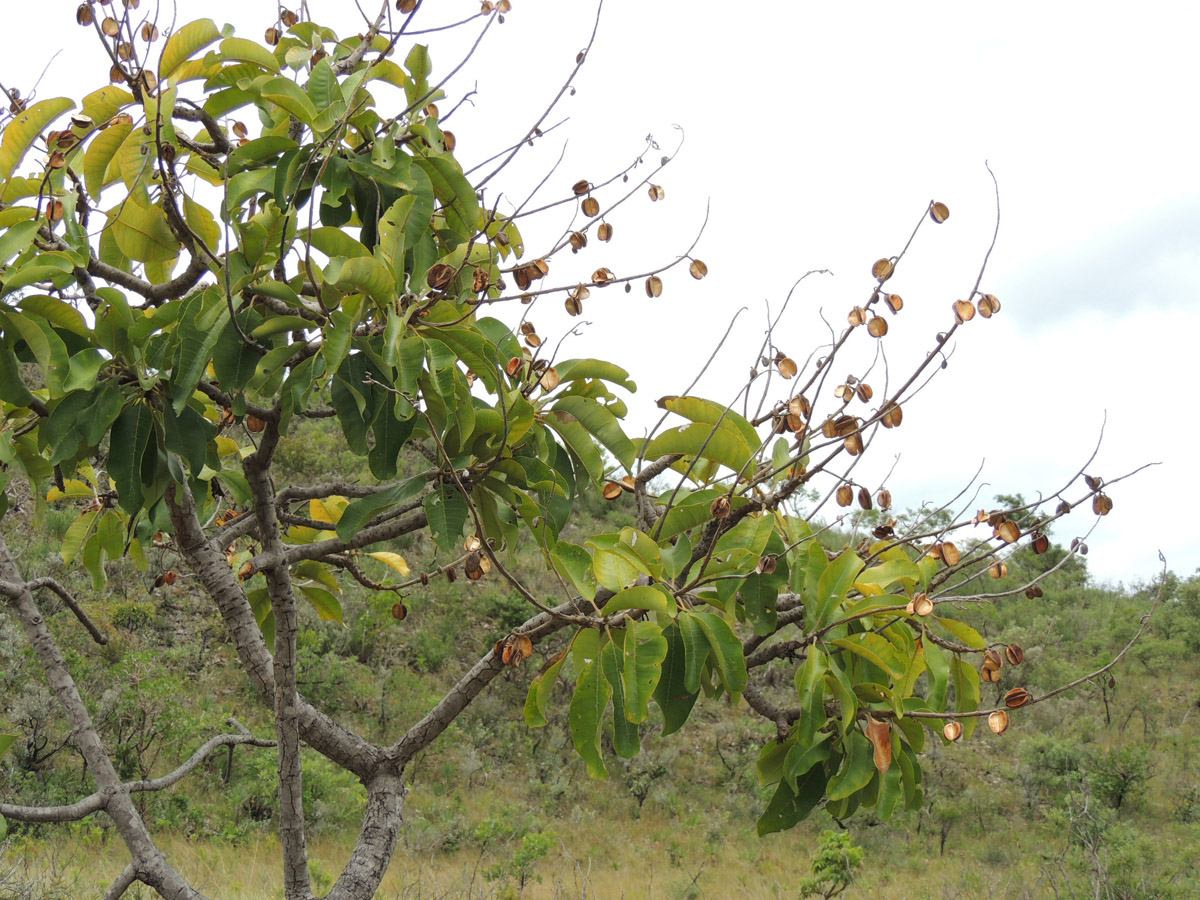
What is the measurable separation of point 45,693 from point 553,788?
5.08 m

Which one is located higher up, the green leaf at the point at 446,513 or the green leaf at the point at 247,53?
the green leaf at the point at 247,53

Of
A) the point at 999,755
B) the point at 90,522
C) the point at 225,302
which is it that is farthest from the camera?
the point at 999,755

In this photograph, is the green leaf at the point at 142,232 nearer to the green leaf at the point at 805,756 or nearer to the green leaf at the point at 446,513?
the green leaf at the point at 446,513

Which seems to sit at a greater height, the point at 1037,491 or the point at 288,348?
the point at 288,348

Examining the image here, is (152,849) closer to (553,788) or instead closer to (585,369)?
(585,369)

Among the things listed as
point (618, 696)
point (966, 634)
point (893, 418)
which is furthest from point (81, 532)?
point (966, 634)

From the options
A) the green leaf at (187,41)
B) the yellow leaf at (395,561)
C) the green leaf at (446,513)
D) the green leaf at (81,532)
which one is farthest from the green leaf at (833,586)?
the green leaf at (81,532)

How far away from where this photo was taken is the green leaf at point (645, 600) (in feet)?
4.11

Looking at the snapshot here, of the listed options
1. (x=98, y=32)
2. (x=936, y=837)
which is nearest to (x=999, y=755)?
(x=936, y=837)

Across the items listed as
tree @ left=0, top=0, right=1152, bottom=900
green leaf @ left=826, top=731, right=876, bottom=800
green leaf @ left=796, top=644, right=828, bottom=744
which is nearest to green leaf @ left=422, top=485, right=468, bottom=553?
tree @ left=0, top=0, right=1152, bottom=900

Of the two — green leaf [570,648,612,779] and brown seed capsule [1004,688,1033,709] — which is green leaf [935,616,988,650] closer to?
brown seed capsule [1004,688,1033,709]

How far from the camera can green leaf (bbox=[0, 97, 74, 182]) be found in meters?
1.47

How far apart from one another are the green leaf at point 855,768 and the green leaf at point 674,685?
1.01 feet

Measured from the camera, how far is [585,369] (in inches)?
60.4
